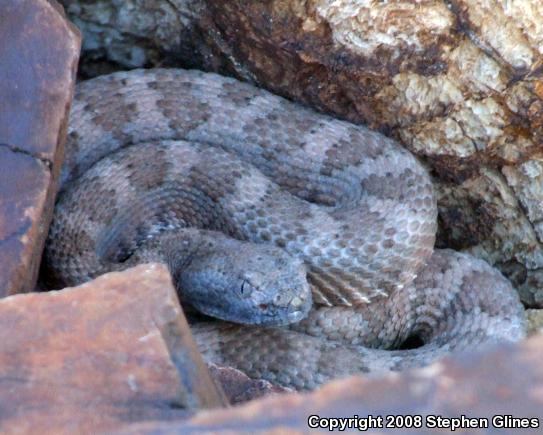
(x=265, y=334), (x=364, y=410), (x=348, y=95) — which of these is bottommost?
(x=265, y=334)

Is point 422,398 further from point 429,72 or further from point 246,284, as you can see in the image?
point 429,72

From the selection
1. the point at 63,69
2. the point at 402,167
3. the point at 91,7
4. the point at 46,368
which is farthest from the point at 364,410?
the point at 91,7

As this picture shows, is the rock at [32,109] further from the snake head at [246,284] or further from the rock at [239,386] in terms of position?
the rock at [239,386]

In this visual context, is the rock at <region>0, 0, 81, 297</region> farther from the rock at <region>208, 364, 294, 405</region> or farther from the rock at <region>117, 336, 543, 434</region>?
the rock at <region>117, 336, 543, 434</region>

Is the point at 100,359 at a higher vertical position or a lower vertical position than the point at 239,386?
higher

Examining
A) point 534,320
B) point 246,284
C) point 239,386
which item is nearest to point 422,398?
point 239,386

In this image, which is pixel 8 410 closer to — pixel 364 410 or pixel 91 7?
pixel 364 410

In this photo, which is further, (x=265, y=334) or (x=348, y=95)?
(x=348, y=95)

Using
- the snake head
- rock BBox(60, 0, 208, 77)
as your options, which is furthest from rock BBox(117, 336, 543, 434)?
rock BBox(60, 0, 208, 77)
